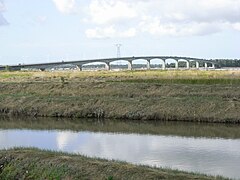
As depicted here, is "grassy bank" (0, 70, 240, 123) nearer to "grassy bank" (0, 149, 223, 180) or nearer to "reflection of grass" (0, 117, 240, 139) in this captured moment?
"reflection of grass" (0, 117, 240, 139)

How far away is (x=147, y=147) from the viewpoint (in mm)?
19141

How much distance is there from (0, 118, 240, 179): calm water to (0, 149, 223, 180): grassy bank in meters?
2.77

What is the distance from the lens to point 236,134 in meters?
22.7

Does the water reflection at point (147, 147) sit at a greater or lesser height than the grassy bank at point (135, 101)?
lesser

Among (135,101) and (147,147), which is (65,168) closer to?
A: (147,147)

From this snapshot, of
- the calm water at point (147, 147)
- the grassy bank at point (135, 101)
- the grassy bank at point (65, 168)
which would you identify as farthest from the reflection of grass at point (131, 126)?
the grassy bank at point (65, 168)

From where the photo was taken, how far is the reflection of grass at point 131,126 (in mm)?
23297

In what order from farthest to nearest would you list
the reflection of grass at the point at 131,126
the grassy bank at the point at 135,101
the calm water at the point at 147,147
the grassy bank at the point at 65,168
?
the grassy bank at the point at 135,101 < the reflection of grass at the point at 131,126 < the calm water at the point at 147,147 < the grassy bank at the point at 65,168

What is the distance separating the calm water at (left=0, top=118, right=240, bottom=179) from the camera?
612 inches

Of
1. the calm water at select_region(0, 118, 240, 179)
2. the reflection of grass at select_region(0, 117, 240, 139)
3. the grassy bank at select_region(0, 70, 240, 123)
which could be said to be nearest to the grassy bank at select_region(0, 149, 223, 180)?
the calm water at select_region(0, 118, 240, 179)

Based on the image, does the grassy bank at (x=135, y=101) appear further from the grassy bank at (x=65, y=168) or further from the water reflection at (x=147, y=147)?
the grassy bank at (x=65, y=168)

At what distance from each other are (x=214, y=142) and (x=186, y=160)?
4698 millimetres

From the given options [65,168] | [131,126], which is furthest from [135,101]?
[65,168]

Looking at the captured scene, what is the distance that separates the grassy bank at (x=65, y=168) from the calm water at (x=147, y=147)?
2767 millimetres
